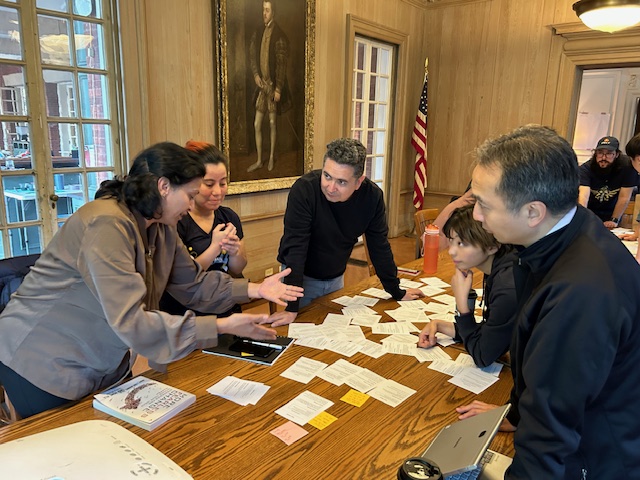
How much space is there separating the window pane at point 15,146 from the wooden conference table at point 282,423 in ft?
6.71

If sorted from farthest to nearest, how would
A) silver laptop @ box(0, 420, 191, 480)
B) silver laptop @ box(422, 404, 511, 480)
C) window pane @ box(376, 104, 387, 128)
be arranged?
window pane @ box(376, 104, 387, 128)
silver laptop @ box(422, 404, 511, 480)
silver laptop @ box(0, 420, 191, 480)

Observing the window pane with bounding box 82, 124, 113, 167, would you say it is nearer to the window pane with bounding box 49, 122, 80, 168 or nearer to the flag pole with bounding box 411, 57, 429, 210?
the window pane with bounding box 49, 122, 80, 168

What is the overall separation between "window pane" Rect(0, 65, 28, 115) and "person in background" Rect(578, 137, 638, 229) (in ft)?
14.4

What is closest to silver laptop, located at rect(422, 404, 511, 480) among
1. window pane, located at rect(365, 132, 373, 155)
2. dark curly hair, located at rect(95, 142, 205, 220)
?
dark curly hair, located at rect(95, 142, 205, 220)

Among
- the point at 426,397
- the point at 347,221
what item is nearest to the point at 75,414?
the point at 426,397

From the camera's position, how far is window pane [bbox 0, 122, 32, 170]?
8.97 ft

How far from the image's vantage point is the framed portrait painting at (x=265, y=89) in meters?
3.75

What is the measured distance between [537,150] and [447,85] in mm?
5776

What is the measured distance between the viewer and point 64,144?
3020 mm

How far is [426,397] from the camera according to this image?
139 cm

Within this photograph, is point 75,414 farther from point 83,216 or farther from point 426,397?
point 426,397

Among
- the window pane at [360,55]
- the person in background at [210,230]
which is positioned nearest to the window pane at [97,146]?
the person in background at [210,230]

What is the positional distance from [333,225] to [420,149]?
423 centimetres

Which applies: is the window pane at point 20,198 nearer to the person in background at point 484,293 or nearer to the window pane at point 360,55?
the person in background at point 484,293
